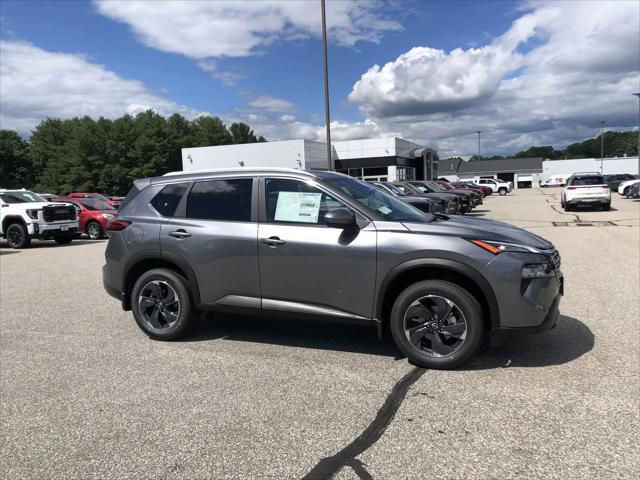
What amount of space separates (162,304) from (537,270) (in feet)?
12.0

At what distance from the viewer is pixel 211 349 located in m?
4.96

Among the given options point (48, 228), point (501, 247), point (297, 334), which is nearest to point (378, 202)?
point (501, 247)

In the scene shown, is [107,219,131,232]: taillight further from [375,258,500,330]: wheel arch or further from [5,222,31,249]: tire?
[5,222,31,249]: tire

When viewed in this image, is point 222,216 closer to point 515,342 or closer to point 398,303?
point 398,303

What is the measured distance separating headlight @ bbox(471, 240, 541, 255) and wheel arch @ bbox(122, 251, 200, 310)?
2.74m

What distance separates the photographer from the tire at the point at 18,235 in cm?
1587

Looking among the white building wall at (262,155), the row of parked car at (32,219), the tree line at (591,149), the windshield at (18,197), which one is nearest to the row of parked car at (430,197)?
the row of parked car at (32,219)

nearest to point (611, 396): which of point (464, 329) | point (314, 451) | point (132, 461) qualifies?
point (464, 329)

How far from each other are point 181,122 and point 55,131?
19.2 metres

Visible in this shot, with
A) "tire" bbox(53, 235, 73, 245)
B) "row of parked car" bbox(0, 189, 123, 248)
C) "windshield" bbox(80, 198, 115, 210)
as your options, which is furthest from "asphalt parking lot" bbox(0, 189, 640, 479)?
"windshield" bbox(80, 198, 115, 210)

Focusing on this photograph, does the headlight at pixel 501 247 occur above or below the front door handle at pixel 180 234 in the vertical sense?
below

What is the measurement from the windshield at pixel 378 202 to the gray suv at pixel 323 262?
0.06 feet

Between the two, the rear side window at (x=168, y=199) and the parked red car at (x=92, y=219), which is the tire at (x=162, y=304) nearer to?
the rear side window at (x=168, y=199)

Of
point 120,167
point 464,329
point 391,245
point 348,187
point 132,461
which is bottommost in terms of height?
point 132,461
